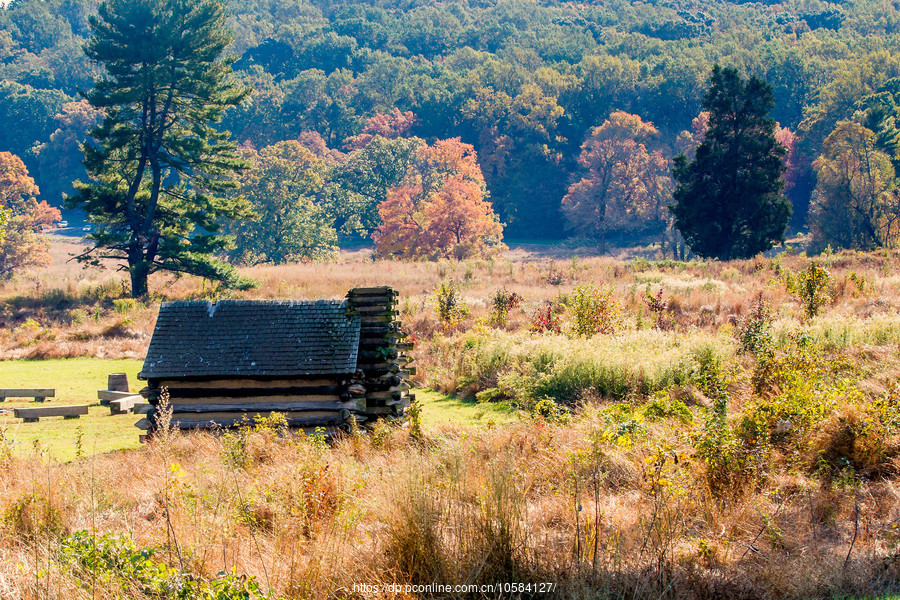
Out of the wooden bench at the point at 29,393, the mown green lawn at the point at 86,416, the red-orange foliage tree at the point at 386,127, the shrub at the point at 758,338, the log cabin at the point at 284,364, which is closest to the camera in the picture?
the mown green lawn at the point at 86,416

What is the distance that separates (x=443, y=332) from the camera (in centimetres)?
2336

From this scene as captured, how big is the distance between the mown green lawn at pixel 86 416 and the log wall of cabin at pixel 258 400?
1.13 metres

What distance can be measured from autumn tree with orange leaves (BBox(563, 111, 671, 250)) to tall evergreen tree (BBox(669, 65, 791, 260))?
26942 mm

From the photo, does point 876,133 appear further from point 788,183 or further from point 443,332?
point 443,332

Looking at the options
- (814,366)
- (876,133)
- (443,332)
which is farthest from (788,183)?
(814,366)

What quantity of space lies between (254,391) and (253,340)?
35.0 inches

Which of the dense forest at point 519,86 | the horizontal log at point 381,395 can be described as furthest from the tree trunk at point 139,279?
the dense forest at point 519,86

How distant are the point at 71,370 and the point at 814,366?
1965 centimetres

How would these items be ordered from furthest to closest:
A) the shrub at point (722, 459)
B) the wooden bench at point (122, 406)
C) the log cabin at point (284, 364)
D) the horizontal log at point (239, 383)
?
the wooden bench at point (122, 406) → the horizontal log at point (239, 383) → the log cabin at point (284, 364) → the shrub at point (722, 459)

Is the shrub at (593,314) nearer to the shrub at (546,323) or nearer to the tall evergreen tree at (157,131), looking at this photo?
the shrub at (546,323)

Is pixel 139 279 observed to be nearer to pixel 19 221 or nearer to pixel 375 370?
pixel 375 370

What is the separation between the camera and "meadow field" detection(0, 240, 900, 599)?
597 centimetres

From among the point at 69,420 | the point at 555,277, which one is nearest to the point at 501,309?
the point at 555,277

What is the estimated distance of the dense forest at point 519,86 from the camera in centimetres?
7394
